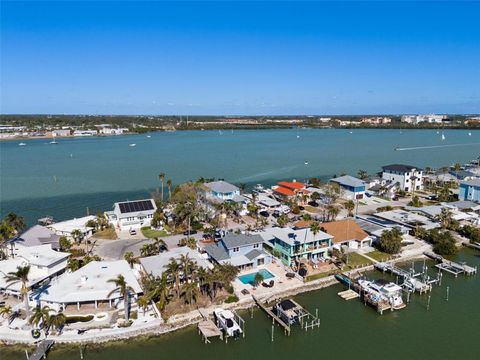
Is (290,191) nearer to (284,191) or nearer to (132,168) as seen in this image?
(284,191)

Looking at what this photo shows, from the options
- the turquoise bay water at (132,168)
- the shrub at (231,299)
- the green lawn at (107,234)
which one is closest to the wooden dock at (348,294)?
the shrub at (231,299)

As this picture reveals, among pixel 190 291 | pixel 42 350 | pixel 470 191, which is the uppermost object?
pixel 470 191

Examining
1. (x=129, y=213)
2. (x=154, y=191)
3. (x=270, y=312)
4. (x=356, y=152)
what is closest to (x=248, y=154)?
(x=356, y=152)

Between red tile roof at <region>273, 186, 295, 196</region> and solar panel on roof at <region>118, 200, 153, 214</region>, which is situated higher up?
solar panel on roof at <region>118, 200, 153, 214</region>

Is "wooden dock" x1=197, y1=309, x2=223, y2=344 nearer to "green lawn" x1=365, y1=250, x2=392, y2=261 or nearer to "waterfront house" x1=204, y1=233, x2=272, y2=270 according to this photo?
"waterfront house" x1=204, y1=233, x2=272, y2=270

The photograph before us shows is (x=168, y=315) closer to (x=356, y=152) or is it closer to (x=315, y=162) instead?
(x=315, y=162)

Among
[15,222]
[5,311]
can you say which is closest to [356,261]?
[5,311]

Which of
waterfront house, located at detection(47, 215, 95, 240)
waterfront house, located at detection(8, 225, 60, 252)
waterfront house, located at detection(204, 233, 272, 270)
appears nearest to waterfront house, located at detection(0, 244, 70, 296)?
waterfront house, located at detection(8, 225, 60, 252)
